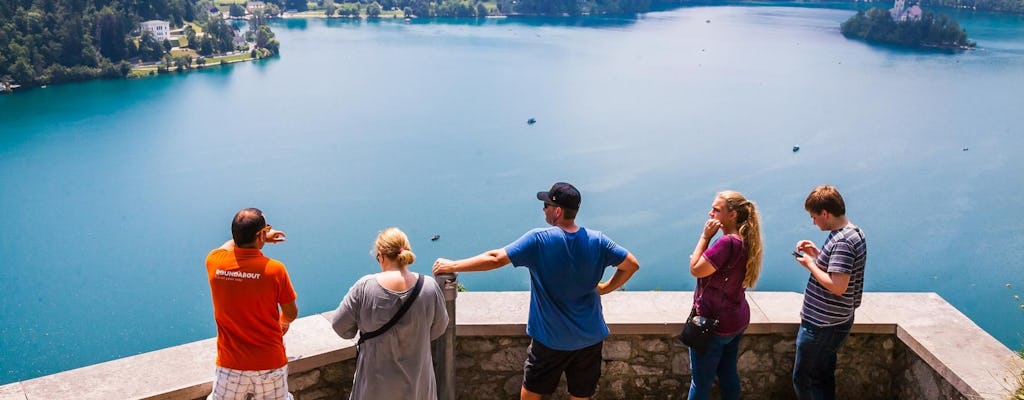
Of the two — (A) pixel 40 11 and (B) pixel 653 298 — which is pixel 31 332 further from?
(A) pixel 40 11

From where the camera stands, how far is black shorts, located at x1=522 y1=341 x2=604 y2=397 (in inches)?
141

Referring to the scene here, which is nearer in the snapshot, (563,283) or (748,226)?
(563,283)

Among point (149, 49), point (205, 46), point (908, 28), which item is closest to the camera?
point (149, 49)

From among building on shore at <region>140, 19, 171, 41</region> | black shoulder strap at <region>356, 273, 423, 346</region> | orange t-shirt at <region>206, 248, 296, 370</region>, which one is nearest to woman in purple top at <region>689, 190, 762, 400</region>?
black shoulder strap at <region>356, 273, 423, 346</region>

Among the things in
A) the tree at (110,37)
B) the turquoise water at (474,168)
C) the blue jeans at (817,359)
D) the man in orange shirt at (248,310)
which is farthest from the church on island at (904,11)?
the man in orange shirt at (248,310)

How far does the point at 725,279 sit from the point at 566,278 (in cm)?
80

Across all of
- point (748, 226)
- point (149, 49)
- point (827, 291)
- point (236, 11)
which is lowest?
point (149, 49)

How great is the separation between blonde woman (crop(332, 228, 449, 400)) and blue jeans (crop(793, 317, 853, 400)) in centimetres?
186

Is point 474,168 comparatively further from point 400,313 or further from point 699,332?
point 400,313

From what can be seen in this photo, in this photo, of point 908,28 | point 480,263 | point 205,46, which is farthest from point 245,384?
point 908,28

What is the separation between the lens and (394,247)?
314 centimetres

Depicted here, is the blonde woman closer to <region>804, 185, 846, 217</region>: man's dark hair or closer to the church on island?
<region>804, 185, 846, 217</region>: man's dark hair

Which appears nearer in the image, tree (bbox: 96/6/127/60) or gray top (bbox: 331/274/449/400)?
gray top (bbox: 331/274/449/400)

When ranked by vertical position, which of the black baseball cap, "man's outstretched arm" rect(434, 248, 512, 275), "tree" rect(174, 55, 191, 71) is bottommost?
"tree" rect(174, 55, 191, 71)
